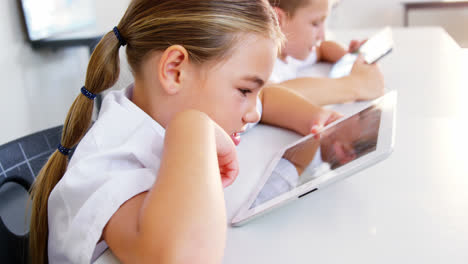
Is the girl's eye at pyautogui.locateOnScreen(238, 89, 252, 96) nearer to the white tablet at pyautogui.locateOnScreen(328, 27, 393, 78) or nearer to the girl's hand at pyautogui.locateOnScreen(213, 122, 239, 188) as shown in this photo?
the girl's hand at pyautogui.locateOnScreen(213, 122, 239, 188)

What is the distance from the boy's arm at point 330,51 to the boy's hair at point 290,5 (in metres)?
0.23

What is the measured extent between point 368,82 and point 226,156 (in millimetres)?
618

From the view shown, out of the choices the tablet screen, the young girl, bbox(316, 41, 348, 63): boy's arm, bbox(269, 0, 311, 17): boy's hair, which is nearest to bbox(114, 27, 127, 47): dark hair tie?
the young girl

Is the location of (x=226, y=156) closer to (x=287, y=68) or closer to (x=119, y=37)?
(x=119, y=37)

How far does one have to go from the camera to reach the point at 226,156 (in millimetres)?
595

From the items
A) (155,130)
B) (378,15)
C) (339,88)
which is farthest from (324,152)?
(378,15)

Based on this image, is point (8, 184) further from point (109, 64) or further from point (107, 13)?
point (107, 13)

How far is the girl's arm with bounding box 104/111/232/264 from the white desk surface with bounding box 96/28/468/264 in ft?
0.17

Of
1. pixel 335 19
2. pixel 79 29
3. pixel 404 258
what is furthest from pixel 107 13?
pixel 335 19

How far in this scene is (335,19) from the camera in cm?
437

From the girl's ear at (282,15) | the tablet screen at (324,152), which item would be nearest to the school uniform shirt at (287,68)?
the girl's ear at (282,15)

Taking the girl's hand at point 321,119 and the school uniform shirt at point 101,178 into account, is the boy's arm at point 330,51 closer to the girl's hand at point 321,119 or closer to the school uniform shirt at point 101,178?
the girl's hand at point 321,119

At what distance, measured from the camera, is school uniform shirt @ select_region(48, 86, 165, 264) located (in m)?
0.49

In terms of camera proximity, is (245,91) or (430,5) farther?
(430,5)
